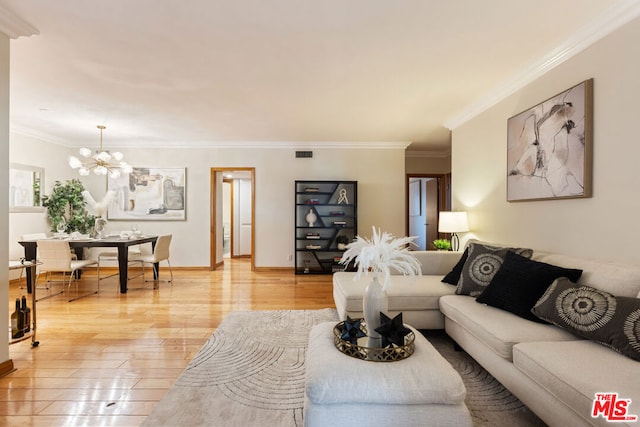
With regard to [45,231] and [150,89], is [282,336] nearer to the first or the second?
[150,89]

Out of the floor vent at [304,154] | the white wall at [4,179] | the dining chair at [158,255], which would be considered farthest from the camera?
the floor vent at [304,154]

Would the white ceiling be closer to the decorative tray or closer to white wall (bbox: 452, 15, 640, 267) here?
white wall (bbox: 452, 15, 640, 267)

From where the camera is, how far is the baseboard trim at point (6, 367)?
2.26 meters

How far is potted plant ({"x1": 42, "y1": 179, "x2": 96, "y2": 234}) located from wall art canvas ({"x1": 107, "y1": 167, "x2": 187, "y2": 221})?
421mm

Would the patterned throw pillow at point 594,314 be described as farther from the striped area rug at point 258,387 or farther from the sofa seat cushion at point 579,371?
the striped area rug at point 258,387

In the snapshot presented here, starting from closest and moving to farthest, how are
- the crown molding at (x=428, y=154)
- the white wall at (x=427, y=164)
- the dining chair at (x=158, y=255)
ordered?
the dining chair at (x=158, y=255), the crown molding at (x=428, y=154), the white wall at (x=427, y=164)

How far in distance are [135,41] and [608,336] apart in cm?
367

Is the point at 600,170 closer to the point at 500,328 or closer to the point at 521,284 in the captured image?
the point at 521,284

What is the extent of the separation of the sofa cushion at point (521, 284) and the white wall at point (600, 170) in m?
0.49

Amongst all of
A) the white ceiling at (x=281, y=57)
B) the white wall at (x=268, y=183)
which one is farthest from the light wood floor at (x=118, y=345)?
the white ceiling at (x=281, y=57)

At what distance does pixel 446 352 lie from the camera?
2.63 meters

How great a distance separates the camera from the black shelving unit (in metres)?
6.05

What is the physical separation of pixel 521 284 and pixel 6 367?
3692 millimetres

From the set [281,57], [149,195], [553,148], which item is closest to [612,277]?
[553,148]
